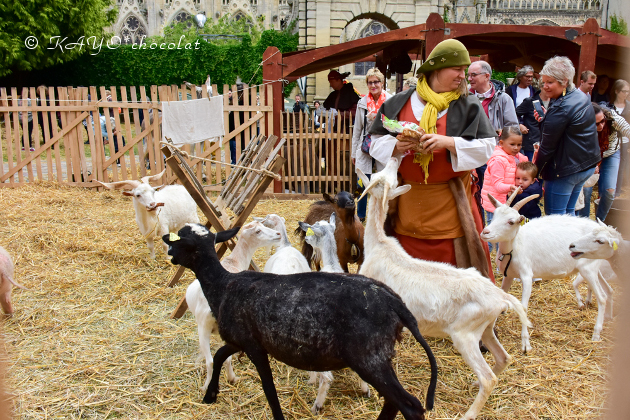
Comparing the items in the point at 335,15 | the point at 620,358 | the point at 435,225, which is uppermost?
the point at 335,15

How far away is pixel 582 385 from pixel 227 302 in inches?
102

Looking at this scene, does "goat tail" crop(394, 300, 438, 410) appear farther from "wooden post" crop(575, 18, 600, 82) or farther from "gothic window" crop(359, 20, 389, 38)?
"gothic window" crop(359, 20, 389, 38)

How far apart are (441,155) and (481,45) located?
29.7ft

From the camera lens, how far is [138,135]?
9.62m

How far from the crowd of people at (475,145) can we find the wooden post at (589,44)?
1895 mm

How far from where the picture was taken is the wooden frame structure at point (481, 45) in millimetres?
8578

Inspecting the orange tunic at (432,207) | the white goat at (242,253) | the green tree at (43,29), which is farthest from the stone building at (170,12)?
the orange tunic at (432,207)

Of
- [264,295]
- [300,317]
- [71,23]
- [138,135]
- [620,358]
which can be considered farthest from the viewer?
[71,23]

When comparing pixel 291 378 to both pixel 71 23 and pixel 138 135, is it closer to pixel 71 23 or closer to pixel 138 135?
pixel 138 135

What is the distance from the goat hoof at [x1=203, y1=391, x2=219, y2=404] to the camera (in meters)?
3.00

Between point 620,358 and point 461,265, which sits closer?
point 620,358

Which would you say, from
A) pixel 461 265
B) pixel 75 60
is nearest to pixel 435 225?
pixel 461 265

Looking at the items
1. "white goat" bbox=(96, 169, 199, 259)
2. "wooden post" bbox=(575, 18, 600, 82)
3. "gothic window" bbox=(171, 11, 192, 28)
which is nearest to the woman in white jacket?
"white goat" bbox=(96, 169, 199, 259)

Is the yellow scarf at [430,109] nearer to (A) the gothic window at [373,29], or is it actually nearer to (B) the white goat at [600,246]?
(B) the white goat at [600,246]
